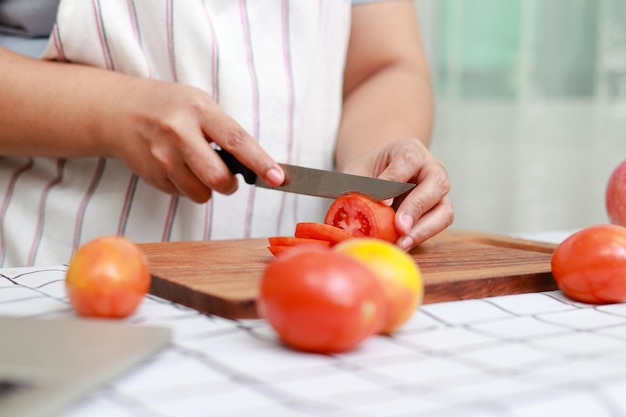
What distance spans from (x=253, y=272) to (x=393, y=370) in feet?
1.10

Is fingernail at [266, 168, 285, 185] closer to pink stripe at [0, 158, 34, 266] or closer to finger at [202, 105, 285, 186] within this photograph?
finger at [202, 105, 285, 186]

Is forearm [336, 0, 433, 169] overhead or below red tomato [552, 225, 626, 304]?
overhead

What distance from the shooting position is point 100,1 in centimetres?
123

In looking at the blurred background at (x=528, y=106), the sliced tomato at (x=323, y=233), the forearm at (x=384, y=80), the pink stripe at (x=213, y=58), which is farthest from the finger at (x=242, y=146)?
the blurred background at (x=528, y=106)

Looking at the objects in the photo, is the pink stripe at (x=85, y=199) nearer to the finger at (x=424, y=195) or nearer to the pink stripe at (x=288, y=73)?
the pink stripe at (x=288, y=73)

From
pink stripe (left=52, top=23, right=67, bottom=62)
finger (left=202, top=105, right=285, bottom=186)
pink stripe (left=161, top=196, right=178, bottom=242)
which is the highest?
pink stripe (left=52, top=23, right=67, bottom=62)

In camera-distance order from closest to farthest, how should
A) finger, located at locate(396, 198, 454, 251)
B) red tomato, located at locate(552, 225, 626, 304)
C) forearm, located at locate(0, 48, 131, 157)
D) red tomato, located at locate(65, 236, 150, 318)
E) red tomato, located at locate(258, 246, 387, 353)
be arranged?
red tomato, located at locate(258, 246, 387, 353) < red tomato, located at locate(65, 236, 150, 318) < red tomato, located at locate(552, 225, 626, 304) < finger, located at locate(396, 198, 454, 251) < forearm, located at locate(0, 48, 131, 157)

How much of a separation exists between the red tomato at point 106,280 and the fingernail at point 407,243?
427 mm

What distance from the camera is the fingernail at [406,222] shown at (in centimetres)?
104

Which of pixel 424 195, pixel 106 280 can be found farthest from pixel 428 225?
pixel 106 280

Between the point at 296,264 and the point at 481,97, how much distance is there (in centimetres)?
173

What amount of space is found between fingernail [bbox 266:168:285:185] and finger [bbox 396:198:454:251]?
0.19 metres

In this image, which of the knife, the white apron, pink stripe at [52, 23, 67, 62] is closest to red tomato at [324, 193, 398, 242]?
the knife

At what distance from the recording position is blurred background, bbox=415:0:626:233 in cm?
207
